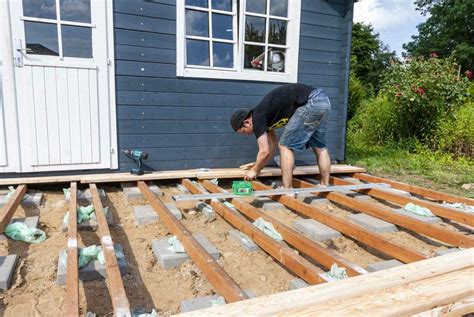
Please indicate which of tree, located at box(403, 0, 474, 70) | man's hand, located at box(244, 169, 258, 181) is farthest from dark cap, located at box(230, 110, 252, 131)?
tree, located at box(403, 0, 474, 70)

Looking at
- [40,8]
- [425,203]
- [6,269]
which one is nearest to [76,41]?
[40,8]

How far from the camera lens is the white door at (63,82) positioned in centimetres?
325

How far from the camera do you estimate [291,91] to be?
3.24 m

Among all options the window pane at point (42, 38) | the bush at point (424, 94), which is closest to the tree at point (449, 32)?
the bush at point (424, 94)

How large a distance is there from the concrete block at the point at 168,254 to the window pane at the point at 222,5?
2843mm

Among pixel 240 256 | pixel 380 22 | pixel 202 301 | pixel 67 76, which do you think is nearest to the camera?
pixel 202 301

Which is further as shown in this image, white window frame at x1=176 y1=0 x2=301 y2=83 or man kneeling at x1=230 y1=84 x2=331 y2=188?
white window frame at x1=176 y1=0 x2=301 y2=83

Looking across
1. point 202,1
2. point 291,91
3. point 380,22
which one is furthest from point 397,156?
point 380,22

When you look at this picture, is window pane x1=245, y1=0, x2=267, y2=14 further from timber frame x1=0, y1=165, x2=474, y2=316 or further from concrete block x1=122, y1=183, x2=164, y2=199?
concrete block x1=122, y1=183, x2=164, y2=199

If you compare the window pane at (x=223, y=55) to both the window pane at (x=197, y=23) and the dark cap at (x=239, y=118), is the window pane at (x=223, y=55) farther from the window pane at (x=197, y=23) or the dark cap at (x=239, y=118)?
the dark cap at (x=239, y=118)

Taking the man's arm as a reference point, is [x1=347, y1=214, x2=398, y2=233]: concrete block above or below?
below

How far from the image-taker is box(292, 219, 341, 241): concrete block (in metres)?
2.33

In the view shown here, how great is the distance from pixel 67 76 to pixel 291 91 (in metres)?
2.13

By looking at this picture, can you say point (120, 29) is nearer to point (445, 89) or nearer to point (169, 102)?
point (169, 102)
